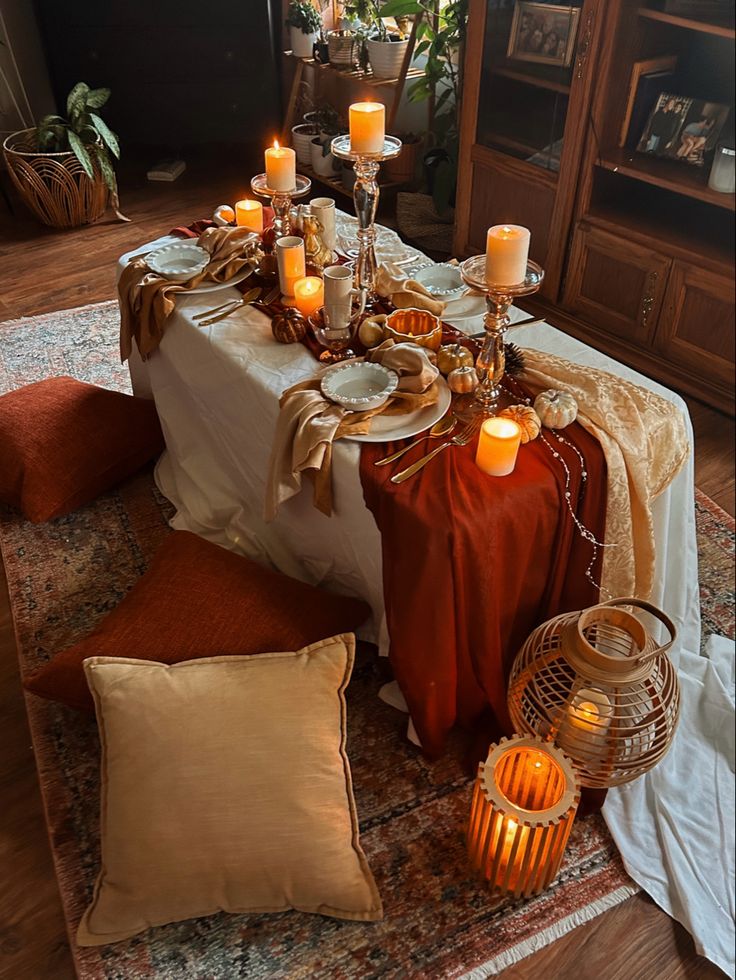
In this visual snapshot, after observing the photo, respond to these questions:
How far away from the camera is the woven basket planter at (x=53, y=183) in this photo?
9.85 ft

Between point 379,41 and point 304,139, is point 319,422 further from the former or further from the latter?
point 304,139

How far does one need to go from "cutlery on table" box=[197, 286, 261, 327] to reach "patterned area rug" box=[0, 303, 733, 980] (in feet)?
1.89

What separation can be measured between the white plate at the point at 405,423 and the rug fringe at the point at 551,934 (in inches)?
29.6

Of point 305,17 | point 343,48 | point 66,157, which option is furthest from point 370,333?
point 305,17

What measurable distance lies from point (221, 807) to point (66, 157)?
2738 millimetres

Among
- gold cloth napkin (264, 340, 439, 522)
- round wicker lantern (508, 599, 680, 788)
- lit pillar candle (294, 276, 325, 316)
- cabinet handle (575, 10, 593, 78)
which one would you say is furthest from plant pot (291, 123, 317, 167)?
round wicker lantern (508, 599, 680, 788)

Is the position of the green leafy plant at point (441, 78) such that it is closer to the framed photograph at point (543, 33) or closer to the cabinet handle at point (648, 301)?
the framed photograph at point (543, 33)

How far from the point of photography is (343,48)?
2.98 m

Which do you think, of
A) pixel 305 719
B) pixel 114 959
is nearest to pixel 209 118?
pixel 305 719

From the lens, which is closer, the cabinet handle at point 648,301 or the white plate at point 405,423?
the white plate at point 405,423

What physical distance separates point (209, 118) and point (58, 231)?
82 cm

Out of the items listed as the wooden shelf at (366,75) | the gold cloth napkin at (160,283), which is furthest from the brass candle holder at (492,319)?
the wooden shelf at (366,75)

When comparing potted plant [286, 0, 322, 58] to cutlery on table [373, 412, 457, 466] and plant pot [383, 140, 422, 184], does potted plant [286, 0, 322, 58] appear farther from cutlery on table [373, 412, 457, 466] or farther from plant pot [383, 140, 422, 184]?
cutlery on table [373, 412, 457, 466]

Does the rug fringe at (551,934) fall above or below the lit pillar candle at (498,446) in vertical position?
below
